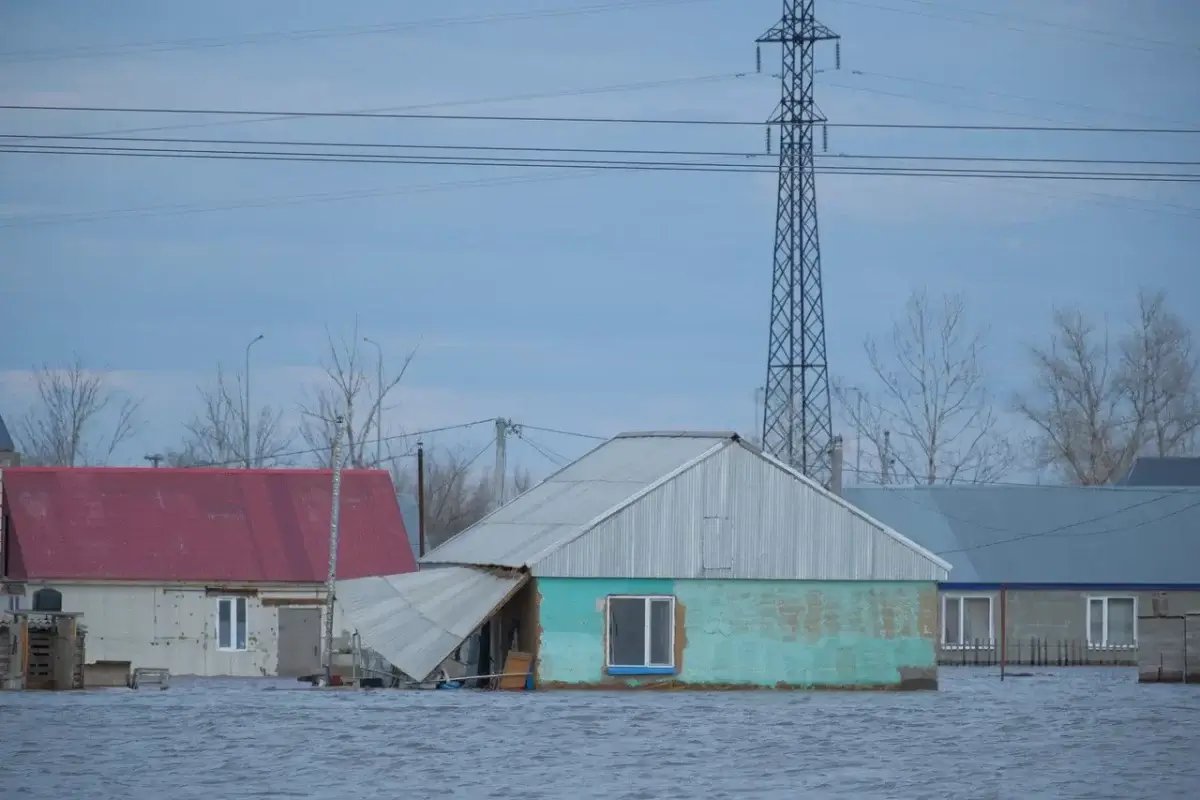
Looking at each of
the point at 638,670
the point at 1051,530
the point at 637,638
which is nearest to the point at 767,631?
the point at 637,638

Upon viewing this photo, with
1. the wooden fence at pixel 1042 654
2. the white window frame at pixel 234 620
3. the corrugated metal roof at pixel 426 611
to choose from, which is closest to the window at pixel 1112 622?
the wooden fence at pixel 1042 654

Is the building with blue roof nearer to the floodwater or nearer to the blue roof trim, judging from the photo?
the blue roof trim

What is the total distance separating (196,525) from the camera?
56.0 metres

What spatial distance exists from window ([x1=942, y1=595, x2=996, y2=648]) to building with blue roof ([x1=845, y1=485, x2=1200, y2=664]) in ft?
0.10

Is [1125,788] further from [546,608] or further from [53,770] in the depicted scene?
[546,608]

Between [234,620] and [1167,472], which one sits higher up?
[1167,472]

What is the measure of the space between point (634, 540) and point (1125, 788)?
61.4ft

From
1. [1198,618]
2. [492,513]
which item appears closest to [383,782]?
[492,513]

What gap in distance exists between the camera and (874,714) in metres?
36.1

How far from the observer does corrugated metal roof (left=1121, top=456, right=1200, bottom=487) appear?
249 ft

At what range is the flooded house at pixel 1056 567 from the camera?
202ft

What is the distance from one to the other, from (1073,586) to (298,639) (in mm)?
24309

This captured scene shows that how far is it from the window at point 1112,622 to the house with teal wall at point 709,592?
2066cm

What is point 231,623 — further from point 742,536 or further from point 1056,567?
point 1056,567
